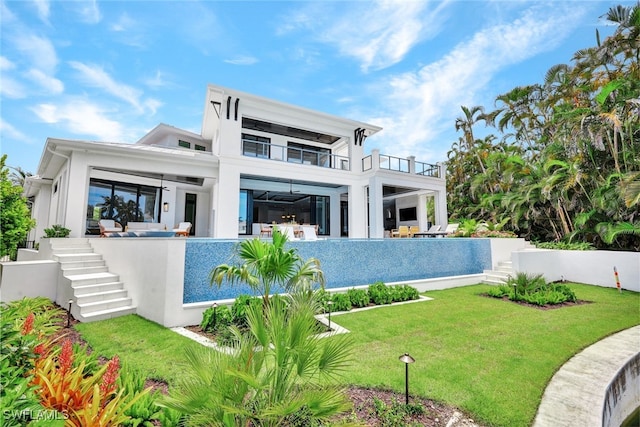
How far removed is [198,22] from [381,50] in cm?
774

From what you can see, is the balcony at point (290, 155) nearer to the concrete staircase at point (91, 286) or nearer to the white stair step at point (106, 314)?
the concrete staircase at point (91, 286)

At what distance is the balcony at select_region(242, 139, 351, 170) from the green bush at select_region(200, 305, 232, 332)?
32.0 ft

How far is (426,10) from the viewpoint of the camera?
10445 millimetres

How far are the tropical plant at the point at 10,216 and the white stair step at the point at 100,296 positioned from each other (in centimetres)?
275

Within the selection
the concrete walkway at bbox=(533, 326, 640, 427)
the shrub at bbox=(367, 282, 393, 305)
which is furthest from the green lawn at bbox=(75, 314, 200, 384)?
the shrub at bbox=(367, 282, 393, 305)

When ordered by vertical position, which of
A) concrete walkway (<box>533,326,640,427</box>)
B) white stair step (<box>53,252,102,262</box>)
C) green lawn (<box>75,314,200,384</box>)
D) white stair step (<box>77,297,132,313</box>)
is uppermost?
white stair step (<box>53,252,102,262</box>)

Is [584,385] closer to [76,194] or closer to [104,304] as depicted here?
[104,304]

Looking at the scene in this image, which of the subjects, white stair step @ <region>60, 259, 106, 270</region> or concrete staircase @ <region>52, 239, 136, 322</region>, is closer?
concrete staircase @ <region>52, 239, 136, 322</region>

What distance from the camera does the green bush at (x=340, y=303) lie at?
8.02m

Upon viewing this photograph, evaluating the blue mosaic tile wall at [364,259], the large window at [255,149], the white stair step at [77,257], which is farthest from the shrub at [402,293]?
the white stair step at [77,257]

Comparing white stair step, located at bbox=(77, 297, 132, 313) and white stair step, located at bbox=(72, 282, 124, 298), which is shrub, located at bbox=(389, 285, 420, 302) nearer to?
white stair step, located at bbox=(77, 297, 132, 313)

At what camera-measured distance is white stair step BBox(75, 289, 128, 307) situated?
7.09 meters

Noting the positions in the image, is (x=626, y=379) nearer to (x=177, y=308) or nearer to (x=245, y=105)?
(x=177, y=308)
